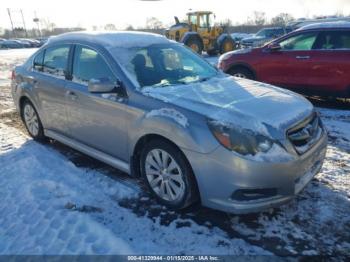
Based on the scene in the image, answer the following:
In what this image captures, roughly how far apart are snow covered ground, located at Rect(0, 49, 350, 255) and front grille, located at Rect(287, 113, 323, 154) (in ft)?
2.22

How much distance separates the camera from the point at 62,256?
2965 millimetres

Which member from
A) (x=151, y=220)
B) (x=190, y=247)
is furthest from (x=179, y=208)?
(x=190, y=247)

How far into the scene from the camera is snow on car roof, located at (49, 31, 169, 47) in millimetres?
4301

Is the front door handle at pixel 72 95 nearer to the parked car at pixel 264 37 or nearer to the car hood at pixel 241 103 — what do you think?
the car hood at pixel 241 103

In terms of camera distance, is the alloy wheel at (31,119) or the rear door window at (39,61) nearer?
the rear door window at (39,61)

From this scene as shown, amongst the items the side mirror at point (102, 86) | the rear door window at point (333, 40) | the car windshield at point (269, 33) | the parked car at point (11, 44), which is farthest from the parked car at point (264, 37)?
the parked car at point (11, 44)

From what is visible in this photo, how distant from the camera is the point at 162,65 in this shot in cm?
430

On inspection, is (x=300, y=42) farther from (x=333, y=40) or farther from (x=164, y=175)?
(x=164, y=175)

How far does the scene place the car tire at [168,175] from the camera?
10.9ft

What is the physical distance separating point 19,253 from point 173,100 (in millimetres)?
1942

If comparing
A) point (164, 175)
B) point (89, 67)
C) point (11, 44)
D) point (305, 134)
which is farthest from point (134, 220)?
point (11, 44)

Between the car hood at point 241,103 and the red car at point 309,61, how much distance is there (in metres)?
3.58

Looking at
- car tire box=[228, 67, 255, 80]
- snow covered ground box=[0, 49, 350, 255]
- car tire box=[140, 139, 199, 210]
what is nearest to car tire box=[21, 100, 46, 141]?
snow covered ground box=[0, 49, 350, 255]

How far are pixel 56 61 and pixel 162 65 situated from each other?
164 cm
